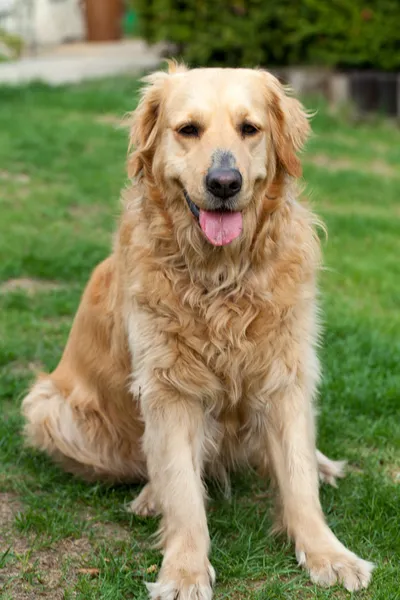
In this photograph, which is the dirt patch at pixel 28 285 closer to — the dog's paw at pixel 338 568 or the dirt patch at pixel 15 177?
the dirt patch at pixel 15 177

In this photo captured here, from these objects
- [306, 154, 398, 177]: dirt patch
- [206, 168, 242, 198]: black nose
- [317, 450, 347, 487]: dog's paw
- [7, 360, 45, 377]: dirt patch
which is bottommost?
[306, 154, 398, 177]: dirt patch

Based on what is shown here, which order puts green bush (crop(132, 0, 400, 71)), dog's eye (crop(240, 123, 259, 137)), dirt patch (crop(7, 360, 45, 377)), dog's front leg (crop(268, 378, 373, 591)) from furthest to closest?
green bush (crop(132, 0, 400, 71)), dirt patch (crop(7, 360, 45, 377)), dog's eye (crop(240, 123, 259, 137)), dog's front leg (crop(268, 378, 373, 591))

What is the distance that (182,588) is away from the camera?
10.6 ft

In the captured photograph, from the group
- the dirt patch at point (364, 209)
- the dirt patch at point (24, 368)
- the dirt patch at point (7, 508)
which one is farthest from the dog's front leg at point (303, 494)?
the dirt patch at point (364, 209)

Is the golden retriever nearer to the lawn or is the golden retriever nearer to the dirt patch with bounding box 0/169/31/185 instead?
the lawn

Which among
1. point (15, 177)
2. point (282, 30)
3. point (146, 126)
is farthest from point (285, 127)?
point (282, 30)

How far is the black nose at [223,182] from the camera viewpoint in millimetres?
3207

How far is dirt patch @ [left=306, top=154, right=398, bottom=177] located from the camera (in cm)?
952

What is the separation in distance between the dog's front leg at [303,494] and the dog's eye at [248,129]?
97cm

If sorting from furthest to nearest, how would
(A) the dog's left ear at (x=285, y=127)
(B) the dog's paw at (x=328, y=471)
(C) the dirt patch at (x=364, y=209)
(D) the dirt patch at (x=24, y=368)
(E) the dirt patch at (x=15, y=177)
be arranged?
(E) the dirt patch at (x=15, y=177)
(C) the dirt patch at (x=364, y=209)
(D) the dirt patch at (x=24, y=368)
(B) the dog's paw at (x=328, y=471)
(A) the dog's left ear at (x=285, y=127)

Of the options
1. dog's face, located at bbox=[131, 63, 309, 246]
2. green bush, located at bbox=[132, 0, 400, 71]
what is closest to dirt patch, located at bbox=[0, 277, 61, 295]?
dog's face, located at bbox=[131, 63, 309, 246]

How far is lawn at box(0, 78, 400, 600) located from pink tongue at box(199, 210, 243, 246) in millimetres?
646

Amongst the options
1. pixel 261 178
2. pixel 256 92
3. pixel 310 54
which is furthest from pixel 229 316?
pixel 310 54

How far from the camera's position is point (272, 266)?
3.55 m
